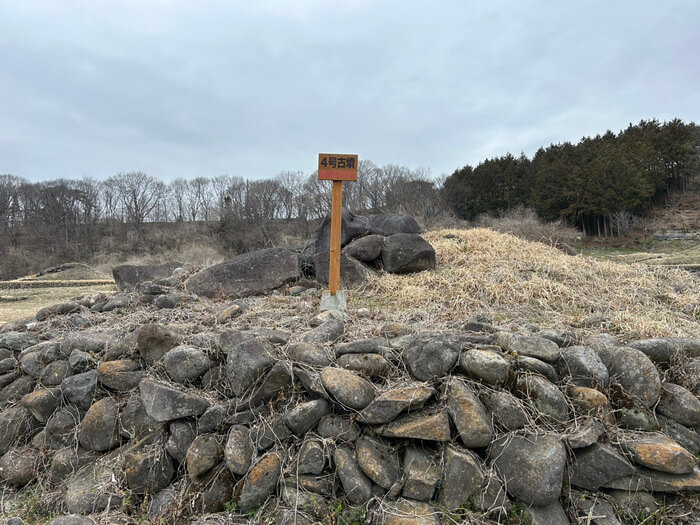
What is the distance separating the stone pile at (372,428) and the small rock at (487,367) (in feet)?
0.04

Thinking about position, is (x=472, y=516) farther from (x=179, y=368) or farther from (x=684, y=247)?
(x=684, y=247)

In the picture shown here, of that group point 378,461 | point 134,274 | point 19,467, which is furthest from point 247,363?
point 134,274

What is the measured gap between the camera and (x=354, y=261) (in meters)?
5.77

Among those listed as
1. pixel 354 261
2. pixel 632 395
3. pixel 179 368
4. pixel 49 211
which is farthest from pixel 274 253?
pixel 49 211

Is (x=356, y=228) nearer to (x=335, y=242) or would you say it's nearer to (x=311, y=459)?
(x=335, y=242)

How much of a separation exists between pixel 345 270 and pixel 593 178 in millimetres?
28689

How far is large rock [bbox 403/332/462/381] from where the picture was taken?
276 centimetres

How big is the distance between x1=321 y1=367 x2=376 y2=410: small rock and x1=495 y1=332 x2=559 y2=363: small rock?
1.22 m

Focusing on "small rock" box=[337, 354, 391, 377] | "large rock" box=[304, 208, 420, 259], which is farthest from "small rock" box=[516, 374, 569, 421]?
"large rock" box=[304, 208, 420, 259]

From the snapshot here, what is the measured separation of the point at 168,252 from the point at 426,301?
111ft

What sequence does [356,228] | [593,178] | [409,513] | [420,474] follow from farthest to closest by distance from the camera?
[593,178] < [356,228] < [420,474] < [409,513]

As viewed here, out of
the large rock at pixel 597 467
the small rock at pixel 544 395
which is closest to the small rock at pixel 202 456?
the small rock at pixel 544 395

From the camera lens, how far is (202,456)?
8.71 feet

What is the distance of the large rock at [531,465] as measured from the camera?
2266 mm
